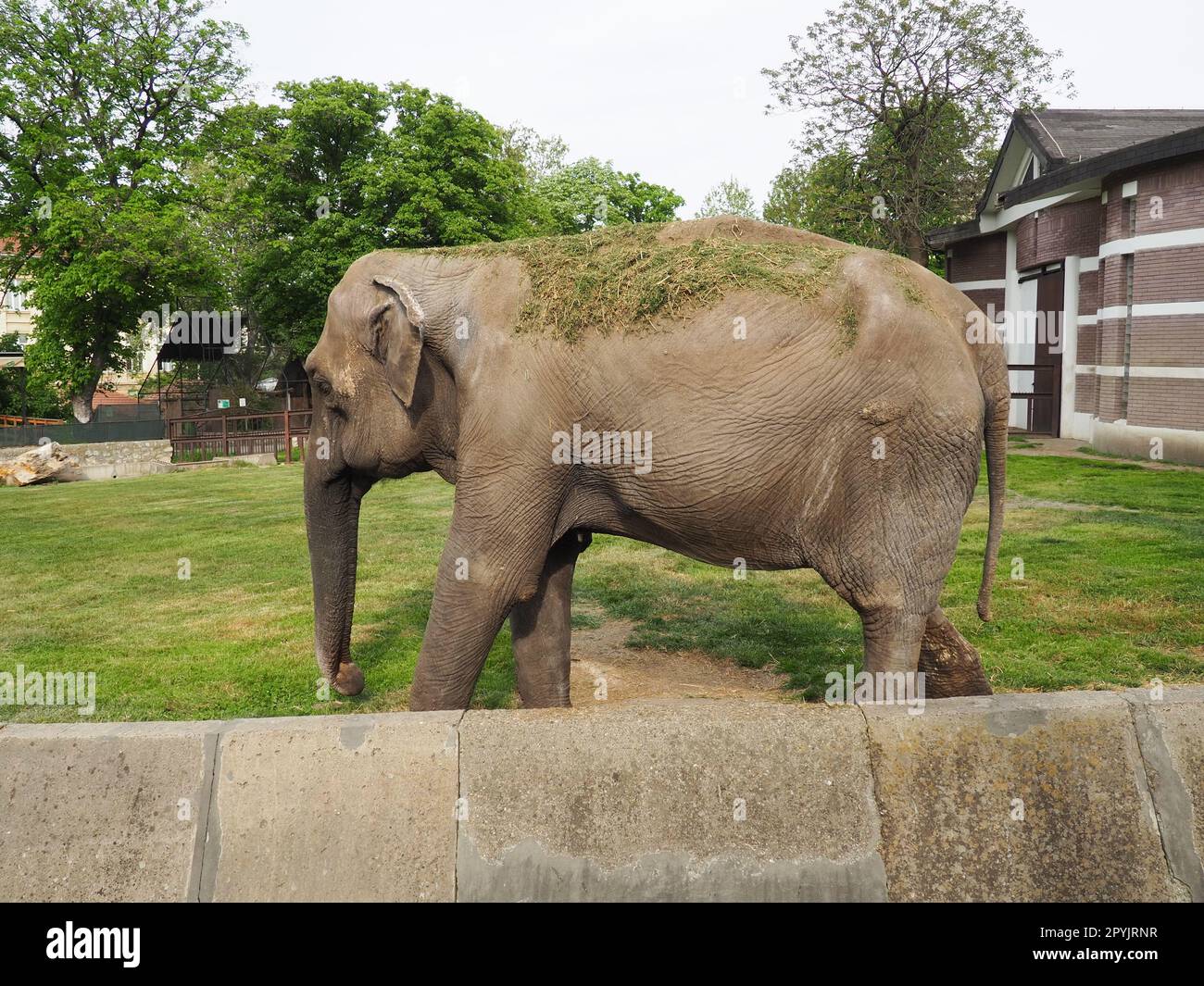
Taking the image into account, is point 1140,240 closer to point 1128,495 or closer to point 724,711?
point 1128,495

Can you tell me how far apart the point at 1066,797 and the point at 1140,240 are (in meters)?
21.0

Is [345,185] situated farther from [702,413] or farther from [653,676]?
[702,413]

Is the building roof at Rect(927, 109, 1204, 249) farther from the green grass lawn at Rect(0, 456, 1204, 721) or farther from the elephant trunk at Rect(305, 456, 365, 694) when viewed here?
the elephant trunk at Rect(305, 456, 365, 694)

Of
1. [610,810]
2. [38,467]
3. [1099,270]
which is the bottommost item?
[38,467]

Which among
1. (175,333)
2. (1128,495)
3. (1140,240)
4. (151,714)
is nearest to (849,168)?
(1140,240)

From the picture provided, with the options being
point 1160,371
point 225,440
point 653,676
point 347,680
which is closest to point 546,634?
point 347,680

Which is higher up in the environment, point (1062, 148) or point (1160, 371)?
point (1062, 148)

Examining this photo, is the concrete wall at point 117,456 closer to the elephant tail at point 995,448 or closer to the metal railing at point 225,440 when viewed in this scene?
the metal railing at point 225,440

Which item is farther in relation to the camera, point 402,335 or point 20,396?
point 20,396

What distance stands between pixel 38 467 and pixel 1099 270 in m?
25.7

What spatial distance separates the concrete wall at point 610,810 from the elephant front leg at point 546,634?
189 cm

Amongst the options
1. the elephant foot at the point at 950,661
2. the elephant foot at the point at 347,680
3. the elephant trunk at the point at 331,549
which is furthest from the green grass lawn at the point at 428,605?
the elephant foot at the point at 950,661

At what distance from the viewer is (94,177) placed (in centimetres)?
3262
